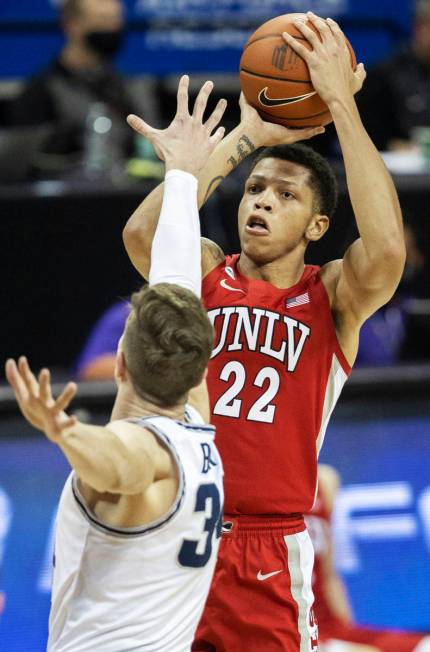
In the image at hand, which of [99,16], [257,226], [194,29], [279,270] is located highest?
[194,29]

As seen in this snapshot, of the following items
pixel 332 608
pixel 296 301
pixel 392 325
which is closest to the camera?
pixel 296 301

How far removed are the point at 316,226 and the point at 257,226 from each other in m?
0.22

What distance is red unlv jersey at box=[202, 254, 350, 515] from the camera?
389cm

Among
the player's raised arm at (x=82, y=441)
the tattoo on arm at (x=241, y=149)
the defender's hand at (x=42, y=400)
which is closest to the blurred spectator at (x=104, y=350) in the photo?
A: the tattoo on arm at (x=241, y=149)

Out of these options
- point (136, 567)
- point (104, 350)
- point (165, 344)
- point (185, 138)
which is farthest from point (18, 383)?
point (104, 350)

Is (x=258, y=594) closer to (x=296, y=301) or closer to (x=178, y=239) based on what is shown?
(x=296, y=301)

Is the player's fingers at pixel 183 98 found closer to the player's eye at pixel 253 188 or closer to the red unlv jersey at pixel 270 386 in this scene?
the player's eye at pixel 253 188

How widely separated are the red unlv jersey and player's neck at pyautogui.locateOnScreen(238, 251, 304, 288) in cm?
3

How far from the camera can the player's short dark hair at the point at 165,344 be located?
298cm

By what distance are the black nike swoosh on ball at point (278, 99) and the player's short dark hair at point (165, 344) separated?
1030 millimetres

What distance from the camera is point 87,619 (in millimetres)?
3008

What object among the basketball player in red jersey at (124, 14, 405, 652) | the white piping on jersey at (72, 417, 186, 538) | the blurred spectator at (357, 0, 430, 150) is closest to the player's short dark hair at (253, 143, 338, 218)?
the basketball player in red jersey at (124, 14, 405, 652)

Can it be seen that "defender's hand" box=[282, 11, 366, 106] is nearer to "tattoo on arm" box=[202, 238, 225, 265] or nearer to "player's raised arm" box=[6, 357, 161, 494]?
"tattoo on arm" box=[202, 238, 225, 265]

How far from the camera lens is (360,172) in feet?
12.4
